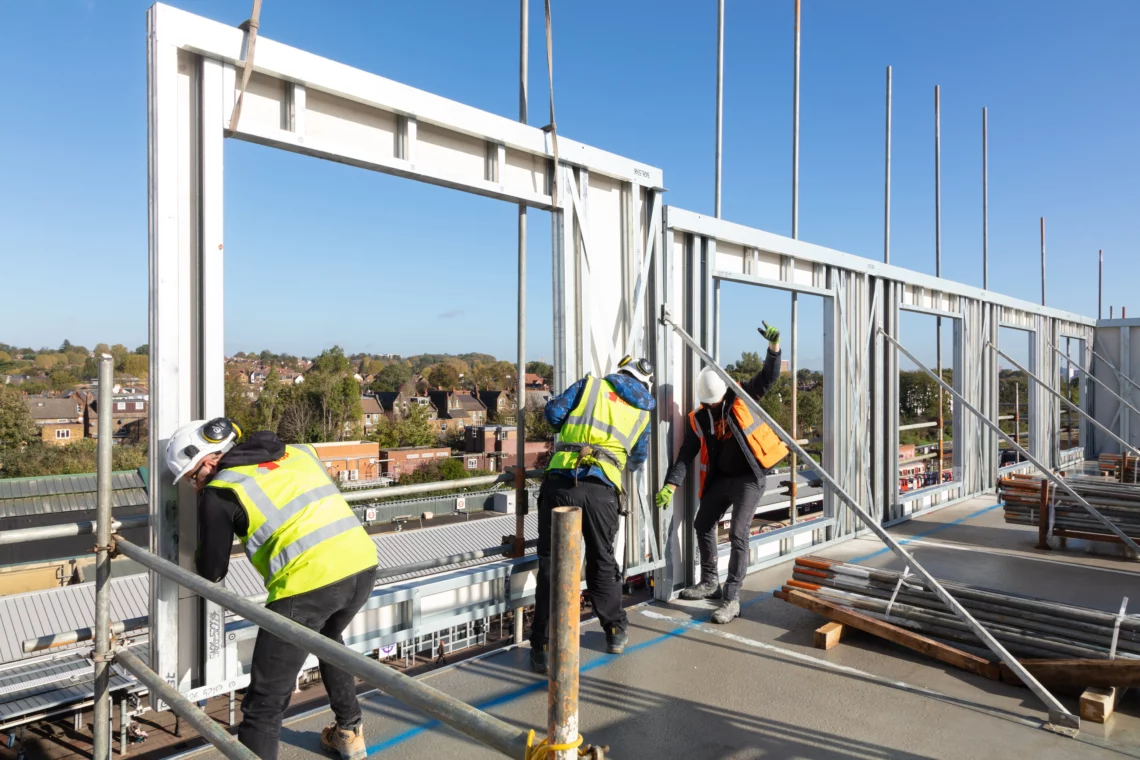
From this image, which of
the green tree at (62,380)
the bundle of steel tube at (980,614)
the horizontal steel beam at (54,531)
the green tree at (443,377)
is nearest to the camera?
the horizontal steel beam at (54,531)

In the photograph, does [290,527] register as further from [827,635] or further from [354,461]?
[354,461]

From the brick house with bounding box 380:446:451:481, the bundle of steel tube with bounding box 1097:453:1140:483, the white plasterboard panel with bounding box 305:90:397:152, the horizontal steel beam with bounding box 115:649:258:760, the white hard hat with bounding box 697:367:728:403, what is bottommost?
the brick house with bounding box 380:446:451:481

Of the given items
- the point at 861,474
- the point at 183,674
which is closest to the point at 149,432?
the point at 183,674

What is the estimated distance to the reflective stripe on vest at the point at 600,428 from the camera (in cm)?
447

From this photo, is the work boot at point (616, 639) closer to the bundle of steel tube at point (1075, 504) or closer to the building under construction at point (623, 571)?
the building under construction at point (623, 571)

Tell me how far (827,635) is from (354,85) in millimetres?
4580

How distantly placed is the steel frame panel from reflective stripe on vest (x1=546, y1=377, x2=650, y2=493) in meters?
1.48

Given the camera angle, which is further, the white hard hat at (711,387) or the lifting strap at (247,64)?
the white hard hat at (711,387)

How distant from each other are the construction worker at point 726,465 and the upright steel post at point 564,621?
4.04 metres

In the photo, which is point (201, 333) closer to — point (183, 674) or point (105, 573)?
point (105, 573)

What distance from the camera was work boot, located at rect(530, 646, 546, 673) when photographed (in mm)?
4336

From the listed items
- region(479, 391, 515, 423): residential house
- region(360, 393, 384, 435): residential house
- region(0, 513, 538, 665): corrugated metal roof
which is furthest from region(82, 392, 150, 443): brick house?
region(0, 513, 538, 665): corrugated metal roof

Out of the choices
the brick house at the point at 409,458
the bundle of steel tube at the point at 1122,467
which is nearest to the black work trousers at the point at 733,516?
the bundle of steel tube at the point at 1122,467

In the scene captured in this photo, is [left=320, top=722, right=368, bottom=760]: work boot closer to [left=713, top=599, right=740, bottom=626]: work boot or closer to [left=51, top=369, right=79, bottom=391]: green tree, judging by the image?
[left=713, top=599, right=740, bottom=626]: work boot
